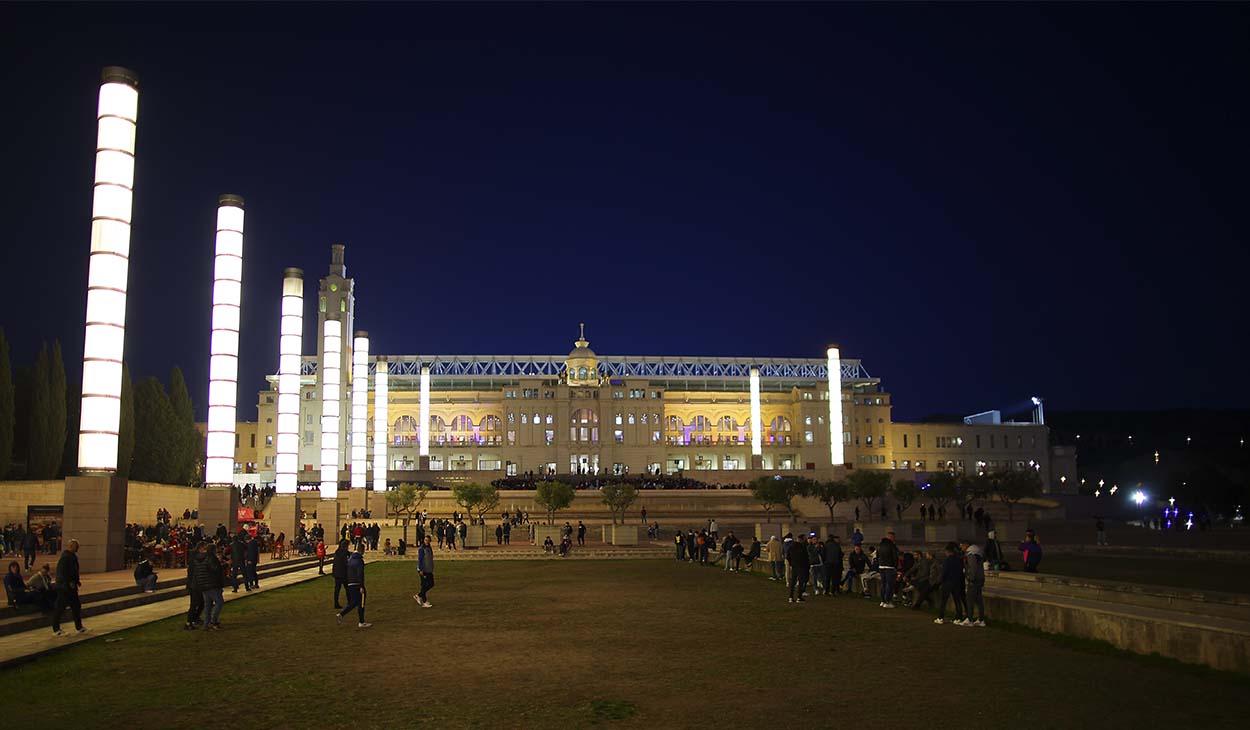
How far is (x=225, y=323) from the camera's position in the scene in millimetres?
33375

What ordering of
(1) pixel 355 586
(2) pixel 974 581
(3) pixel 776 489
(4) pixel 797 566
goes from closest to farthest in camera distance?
(2) pixel 974 581
(1) pixel 355 586
(4) pixel 797 566
(3) pixel 776 489

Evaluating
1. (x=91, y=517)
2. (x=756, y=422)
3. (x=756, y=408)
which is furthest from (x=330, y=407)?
(x=756, y=422)

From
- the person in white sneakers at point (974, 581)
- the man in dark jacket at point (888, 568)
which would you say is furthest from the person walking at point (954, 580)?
the man in dark jacket at point (888, 568)

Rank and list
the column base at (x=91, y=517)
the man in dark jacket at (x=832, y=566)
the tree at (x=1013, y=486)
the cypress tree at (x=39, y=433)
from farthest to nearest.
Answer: the tree at (x=1013, y=486) < the cypress tree at (x=39, y=433) < the column base at (x=91, y=517) < the man in dark jacket at (x=832, y=566)

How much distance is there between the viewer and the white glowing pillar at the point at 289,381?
1658 inches

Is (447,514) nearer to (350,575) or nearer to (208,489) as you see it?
(208,489)

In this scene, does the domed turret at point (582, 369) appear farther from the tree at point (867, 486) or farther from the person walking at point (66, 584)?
the person walking at point (66, 584)

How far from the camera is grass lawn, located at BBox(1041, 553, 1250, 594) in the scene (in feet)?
73.5

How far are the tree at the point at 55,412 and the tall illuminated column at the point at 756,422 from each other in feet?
182

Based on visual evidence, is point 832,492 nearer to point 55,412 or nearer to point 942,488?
point 942,488

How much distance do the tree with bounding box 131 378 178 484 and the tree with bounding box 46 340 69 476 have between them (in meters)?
8.41

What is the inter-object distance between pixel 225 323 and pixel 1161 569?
29279 mm

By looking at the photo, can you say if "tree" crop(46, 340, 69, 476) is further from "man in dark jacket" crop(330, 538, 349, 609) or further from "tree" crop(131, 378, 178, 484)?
"man in dark jacket" crop(330, 538, 349, 609)

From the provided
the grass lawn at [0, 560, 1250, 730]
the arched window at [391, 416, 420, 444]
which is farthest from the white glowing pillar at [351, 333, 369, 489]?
the arched window at [391, 416, 420, 444]
